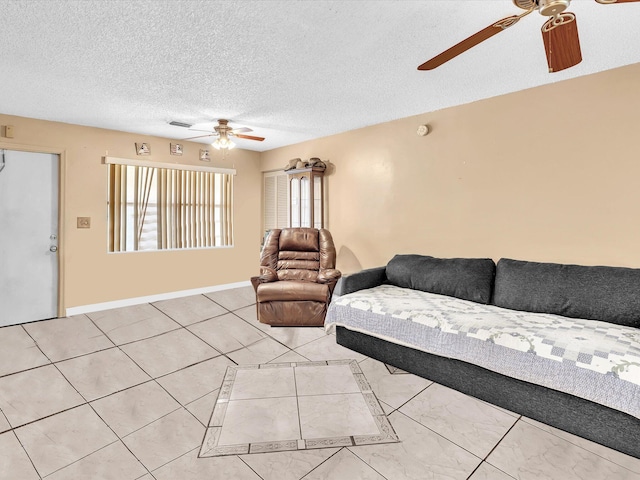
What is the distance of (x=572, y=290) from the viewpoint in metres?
2.46

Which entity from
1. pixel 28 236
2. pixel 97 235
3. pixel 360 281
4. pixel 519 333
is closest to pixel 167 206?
pixel 97 235

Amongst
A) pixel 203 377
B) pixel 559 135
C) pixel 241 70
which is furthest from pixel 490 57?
pixel 203 377

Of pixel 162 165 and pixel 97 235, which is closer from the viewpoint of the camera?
pixel 97 235

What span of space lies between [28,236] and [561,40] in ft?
16.7

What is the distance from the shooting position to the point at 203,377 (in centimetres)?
258

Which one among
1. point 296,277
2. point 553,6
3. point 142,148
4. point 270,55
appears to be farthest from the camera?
point 142,148

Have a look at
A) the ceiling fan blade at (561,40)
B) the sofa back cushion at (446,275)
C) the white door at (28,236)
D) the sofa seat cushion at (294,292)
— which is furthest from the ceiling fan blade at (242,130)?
the ceiling fan blade at (561,40)

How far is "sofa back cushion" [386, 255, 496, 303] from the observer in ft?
9.59

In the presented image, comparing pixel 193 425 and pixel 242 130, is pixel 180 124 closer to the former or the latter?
pixel 242 130

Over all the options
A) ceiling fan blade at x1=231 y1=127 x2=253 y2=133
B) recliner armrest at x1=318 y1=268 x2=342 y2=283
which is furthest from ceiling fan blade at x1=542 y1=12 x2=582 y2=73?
ceiling fan blade at x1=231 y1=127 x2=253 y2=133

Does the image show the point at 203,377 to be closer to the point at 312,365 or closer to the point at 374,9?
the point at 312,365

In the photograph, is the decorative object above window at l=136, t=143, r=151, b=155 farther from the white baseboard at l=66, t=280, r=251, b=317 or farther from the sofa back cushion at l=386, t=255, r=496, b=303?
the sofa back cushion at l=386, t=255, r=496, b=303

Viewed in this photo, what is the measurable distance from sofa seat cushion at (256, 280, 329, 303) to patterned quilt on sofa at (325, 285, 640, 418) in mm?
543

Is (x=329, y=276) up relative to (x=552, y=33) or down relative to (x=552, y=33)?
down
